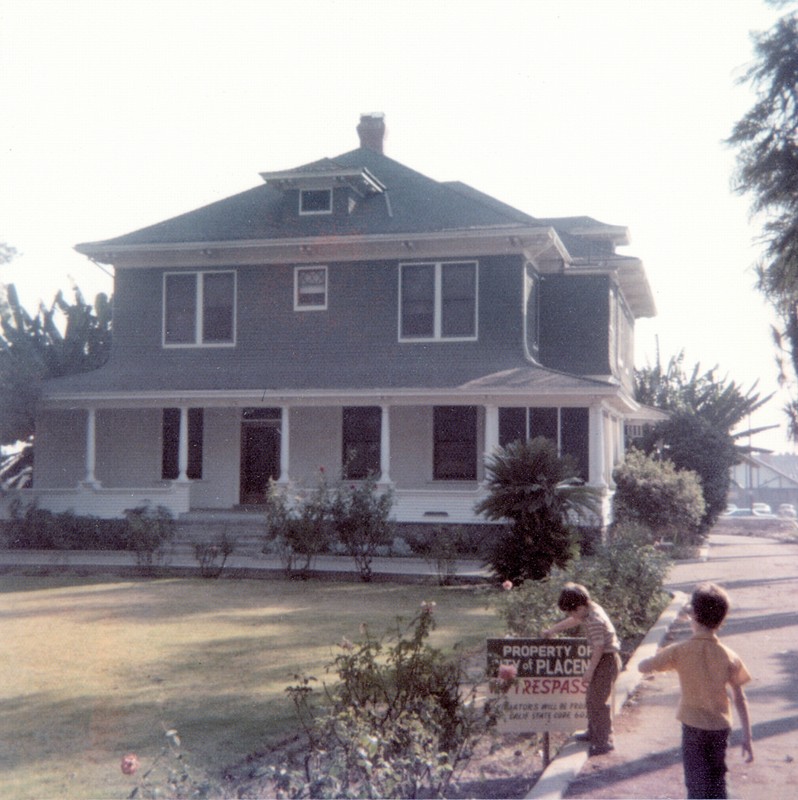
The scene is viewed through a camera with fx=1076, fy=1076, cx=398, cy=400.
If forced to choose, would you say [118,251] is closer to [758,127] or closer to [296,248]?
[296,248]

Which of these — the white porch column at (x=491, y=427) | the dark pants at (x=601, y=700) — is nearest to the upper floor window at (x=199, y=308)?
the white porch column at (x=491, y=427)

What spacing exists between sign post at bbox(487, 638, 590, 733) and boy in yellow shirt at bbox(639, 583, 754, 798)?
110 centimetres

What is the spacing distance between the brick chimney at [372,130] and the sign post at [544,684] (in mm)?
23780

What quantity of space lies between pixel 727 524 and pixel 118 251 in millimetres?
26034

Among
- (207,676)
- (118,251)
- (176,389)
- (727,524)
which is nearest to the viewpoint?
(207,676)

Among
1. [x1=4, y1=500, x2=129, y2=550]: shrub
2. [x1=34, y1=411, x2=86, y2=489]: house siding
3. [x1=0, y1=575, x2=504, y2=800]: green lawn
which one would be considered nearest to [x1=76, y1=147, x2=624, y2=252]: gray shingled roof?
[x1=34, y1=411, x2=86, y2=489]: house siding

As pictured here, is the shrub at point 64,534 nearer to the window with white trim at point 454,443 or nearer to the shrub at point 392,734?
the window with white trim at point 454,443

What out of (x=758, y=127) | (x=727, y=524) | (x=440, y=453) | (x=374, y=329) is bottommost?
(x=727, y=524)

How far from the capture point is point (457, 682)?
20.8 feet

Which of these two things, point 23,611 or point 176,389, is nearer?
point 23,611

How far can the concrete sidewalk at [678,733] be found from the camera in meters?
6.20

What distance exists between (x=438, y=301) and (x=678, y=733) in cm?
1638

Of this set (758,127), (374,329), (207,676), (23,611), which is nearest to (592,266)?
(374,329)

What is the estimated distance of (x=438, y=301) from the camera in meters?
23.2
